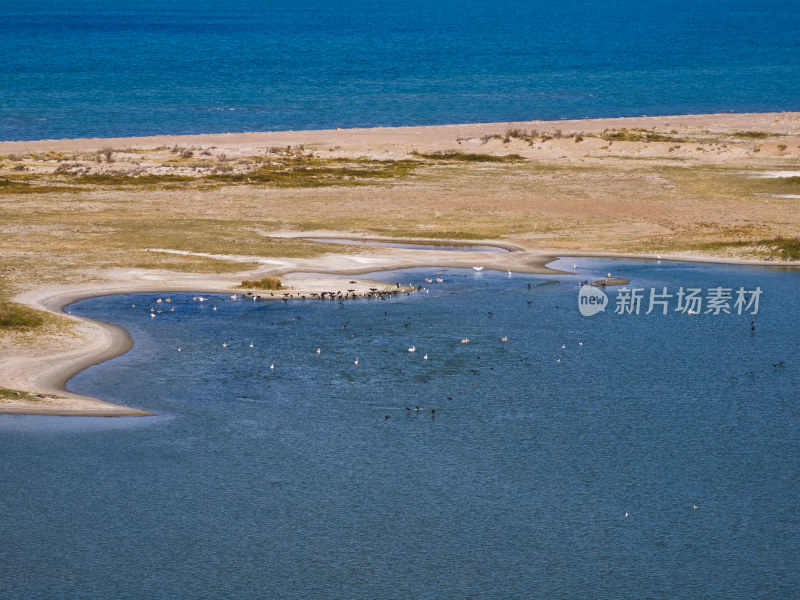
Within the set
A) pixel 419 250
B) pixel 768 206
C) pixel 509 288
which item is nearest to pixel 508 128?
pixel 768 206

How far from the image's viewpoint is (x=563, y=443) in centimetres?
3591

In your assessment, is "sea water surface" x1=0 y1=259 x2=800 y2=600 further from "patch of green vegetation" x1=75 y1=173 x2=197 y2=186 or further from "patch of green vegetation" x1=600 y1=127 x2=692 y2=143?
"patch of green vegetation" x1=600 y1=127 x2=692 y2=143

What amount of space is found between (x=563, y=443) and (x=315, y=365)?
11.3 m

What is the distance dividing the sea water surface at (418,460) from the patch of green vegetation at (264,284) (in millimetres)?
2601

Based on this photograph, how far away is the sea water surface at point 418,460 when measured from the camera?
28.0 metres

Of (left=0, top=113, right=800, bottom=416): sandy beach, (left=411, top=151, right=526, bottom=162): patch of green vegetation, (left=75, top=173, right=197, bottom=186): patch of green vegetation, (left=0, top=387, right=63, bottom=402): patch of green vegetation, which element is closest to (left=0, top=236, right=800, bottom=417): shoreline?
(left=0, top=113, right=800, bottom=416): sandy beach

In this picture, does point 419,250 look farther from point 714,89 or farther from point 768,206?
point 714,89

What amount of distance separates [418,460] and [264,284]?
68.0ft

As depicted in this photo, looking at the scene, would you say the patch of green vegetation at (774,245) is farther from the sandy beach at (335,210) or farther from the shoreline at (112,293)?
the shoreline at (112,293)

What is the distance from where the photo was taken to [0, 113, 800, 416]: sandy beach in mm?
53219
